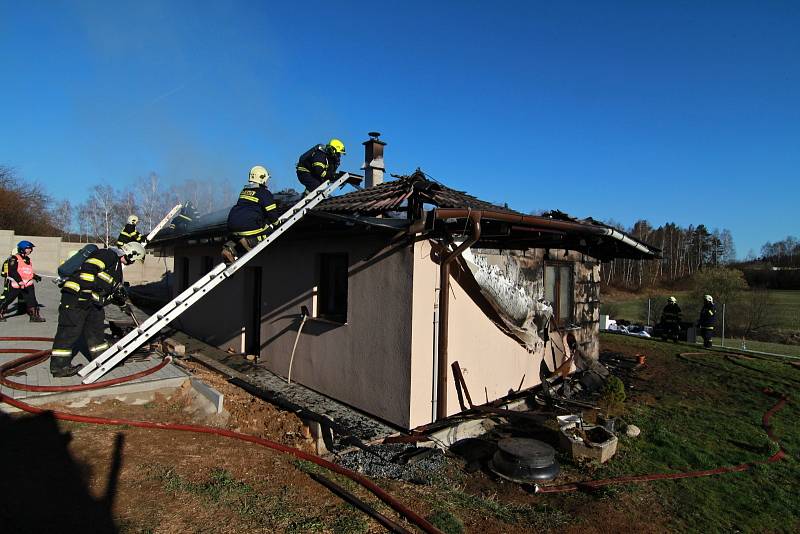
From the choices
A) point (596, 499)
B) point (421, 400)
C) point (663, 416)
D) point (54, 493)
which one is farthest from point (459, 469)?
point (663, 416)

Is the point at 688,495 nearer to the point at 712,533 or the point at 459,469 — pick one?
the point at 712,533

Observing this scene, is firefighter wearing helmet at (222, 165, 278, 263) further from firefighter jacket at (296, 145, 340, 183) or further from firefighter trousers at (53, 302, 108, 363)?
firefighter trousers at (53, 302, 108, 363)

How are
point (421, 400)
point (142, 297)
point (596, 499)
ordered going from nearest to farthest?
point (596, 499), point (421, 400), point (142, 297)

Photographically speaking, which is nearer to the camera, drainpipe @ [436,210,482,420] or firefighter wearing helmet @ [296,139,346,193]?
drainpipe @ [436,210,482,420]

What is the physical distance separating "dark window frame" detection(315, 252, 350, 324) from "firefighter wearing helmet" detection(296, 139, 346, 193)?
1383 mm

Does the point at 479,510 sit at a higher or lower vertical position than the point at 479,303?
lower

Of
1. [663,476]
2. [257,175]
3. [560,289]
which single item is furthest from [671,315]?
[257,175]

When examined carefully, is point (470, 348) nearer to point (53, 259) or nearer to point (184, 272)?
point (184, 272)

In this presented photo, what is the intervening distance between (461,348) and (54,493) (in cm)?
486

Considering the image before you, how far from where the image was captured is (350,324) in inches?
261

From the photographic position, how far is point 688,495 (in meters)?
4.89

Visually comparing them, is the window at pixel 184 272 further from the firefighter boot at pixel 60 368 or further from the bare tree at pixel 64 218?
the bare tree at pixel 64 218

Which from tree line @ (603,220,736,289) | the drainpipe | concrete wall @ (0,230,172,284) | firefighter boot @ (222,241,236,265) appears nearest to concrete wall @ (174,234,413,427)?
the drainpipe

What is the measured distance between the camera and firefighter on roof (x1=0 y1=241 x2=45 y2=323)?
33.0ft
